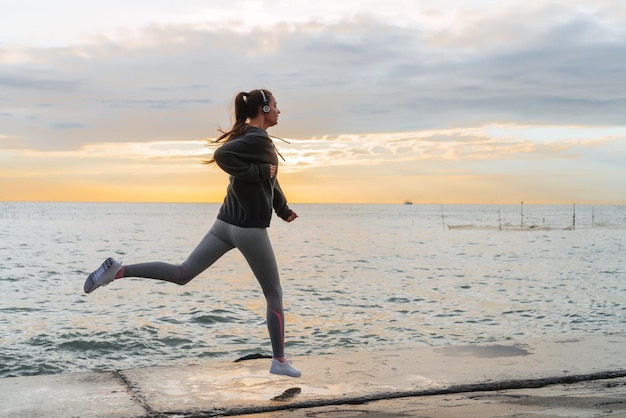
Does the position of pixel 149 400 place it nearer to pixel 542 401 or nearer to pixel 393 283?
pixel 542 401

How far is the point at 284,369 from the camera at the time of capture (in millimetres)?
5395

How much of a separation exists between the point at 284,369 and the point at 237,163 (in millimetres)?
1658

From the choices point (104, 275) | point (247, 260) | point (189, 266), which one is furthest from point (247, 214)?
point (104, 275)

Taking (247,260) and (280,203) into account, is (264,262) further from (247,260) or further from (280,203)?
(280,203)

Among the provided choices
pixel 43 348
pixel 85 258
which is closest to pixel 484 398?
pixel 43 348

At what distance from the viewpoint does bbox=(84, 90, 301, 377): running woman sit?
16.4ft

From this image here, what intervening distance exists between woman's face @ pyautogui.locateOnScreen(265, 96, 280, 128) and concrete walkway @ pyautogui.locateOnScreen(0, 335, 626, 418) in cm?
201

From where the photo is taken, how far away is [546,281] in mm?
28766

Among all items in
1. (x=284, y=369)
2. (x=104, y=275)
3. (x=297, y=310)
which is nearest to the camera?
(x=104, y=275)

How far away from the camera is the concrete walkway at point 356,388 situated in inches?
185

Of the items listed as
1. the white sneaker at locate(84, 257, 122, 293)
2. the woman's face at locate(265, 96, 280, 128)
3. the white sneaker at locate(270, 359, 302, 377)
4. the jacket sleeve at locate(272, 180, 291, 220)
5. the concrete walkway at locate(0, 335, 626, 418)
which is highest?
the woman's face at locate(265, 96, 280, 128)

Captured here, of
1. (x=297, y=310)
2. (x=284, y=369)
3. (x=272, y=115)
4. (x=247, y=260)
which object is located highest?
(x=272, y=115)

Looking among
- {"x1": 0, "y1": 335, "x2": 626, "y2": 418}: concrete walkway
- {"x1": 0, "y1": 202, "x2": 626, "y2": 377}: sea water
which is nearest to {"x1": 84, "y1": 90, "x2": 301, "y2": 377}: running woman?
{"x1": 0, "y1": 335, "x2": 626, "y2": 418}: concrete walkway

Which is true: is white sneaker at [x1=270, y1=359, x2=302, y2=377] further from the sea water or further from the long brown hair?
the sea water
